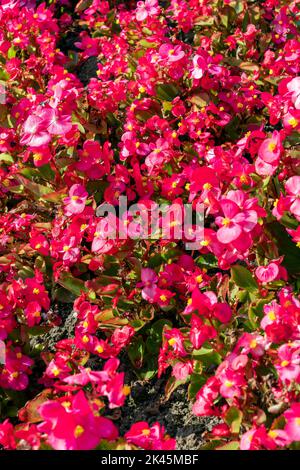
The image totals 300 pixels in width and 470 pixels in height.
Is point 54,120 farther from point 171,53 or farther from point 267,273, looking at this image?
point 267,273

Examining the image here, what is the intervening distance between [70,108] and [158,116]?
0.51m

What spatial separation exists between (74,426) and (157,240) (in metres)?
1.00

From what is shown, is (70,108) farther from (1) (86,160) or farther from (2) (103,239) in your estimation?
(2) (103,239)

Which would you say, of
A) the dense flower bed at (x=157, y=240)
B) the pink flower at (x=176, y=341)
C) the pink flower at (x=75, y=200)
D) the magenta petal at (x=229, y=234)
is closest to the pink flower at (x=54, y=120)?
the dense flower bed at (x=157, y=240)

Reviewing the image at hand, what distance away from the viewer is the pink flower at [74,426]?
1.31 metres

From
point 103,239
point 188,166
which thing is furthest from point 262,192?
point 103,239

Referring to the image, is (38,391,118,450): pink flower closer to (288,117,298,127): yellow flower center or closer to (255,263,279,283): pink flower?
(255,263,279,283): pink flower

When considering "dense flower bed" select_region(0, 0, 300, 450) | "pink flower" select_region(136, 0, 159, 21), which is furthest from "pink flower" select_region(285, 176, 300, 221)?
"pink flower" select_region(136, 0, 159, 21)

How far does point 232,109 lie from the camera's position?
2.66 metres

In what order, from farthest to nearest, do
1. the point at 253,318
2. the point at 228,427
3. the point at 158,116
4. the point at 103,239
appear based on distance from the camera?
the point at 158,116
the point at 103,239
the point at 253,318
the point at 228,427

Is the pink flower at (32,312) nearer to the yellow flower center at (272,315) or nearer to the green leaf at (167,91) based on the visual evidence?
the yellow flower center at (272,315)

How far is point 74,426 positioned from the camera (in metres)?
1.32

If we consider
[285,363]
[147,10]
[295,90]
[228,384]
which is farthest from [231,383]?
[147,10]

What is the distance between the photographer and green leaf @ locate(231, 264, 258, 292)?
1.92 m
